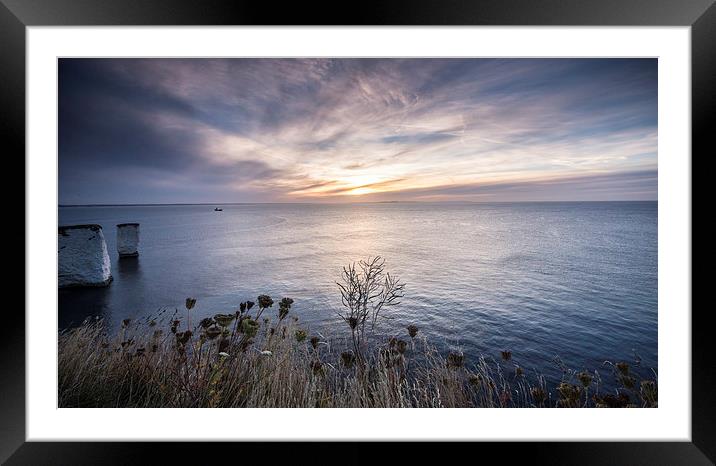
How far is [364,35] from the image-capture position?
52.8 inches

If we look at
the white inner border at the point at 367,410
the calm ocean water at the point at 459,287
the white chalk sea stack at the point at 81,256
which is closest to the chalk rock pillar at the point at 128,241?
the calm ocean water at the point at 459,287

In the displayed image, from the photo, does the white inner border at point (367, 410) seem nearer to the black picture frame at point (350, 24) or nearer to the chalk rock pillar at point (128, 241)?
the black picture frame at point (350, 24)

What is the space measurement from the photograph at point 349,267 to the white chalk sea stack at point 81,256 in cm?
3

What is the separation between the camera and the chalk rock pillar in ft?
32.8

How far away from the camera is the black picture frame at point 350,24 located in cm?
110

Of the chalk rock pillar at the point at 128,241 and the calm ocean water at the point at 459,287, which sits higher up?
the chalk rock pillar at the point at 128,241

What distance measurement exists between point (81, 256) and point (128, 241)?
4484 millimetres

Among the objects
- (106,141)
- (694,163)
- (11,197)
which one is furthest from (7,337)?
(106,141)

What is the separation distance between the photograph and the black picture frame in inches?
9.0

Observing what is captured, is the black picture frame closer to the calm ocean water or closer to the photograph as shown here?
the photograph

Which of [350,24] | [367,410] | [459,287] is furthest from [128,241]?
[350,24]

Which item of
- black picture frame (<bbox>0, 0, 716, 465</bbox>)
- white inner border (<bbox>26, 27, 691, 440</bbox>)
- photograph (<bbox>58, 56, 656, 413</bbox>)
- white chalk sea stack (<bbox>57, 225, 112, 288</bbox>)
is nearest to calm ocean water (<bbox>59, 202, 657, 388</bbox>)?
photograph (<bbox>58, 56, 656, 413</bbox>)

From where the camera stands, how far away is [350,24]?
112cm

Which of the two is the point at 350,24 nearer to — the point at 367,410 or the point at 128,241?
the point at 367,410
